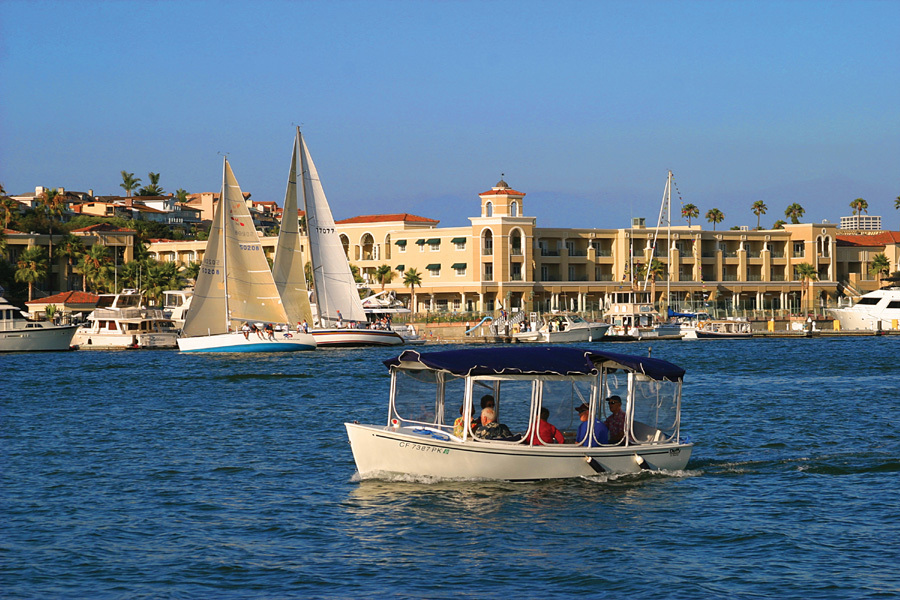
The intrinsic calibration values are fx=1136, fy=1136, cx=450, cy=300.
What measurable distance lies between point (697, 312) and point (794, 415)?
77977mm

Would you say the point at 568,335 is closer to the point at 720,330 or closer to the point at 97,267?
the point at 720,330

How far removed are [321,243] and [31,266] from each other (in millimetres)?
50027

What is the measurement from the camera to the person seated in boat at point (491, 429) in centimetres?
2122

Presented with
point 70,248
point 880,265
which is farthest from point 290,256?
point 880,265

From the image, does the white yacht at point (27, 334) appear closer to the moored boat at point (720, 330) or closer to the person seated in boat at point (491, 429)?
the moored boat at point (720, 330)

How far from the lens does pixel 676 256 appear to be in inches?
4983

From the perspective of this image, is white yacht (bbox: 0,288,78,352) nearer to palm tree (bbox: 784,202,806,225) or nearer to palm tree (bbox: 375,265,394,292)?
palm tree (bbox: 375,265,394,292)

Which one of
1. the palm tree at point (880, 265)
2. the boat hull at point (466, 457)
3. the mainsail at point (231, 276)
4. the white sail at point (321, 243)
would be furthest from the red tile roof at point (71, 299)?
the boat hull at point (466, 457)

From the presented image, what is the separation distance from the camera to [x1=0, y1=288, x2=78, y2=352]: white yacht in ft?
272

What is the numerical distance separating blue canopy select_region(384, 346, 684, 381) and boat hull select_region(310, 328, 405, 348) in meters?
58.0

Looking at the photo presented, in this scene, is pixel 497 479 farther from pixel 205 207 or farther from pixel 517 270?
pixel 205 207

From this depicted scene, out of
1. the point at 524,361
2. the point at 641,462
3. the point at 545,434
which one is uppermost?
the point at 524,361

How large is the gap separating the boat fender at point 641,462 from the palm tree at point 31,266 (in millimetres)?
102107

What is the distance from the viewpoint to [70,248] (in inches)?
4845
